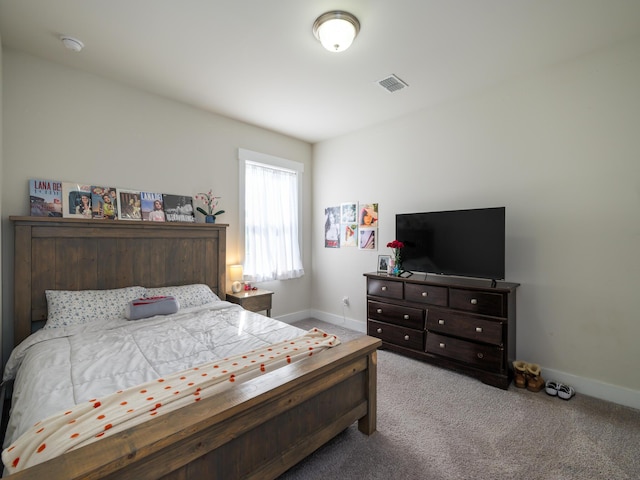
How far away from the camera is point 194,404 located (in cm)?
121

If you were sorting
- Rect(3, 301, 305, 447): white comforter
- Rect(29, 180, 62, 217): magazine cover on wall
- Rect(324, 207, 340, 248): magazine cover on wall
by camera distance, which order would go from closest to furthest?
1. Rect(3, 301, 305, 447): white comforter
2. Rect(29, 180, 62, 217): magazine cover on wall
3. Rect(324, 207, 340, 248): magazine cover on wall

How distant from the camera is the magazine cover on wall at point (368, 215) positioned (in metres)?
3.97

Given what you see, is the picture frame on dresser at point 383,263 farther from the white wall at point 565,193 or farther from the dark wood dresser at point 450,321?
the white wall at point 565,193

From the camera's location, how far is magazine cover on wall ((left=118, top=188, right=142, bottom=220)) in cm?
288

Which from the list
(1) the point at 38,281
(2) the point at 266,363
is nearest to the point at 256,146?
(1) the point at 38,281

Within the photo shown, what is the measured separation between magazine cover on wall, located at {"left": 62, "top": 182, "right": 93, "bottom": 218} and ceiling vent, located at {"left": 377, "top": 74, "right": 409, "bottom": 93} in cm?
292

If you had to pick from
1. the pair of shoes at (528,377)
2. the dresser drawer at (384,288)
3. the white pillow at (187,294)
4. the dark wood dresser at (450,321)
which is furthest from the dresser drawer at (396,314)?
the white pillow at (187,294)

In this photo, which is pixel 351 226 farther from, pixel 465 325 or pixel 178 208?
pixel 178 208

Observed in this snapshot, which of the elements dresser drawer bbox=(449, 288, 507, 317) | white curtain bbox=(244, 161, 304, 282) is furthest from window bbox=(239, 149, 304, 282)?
dresser drawer bbox=(449, 288, 507, 317)

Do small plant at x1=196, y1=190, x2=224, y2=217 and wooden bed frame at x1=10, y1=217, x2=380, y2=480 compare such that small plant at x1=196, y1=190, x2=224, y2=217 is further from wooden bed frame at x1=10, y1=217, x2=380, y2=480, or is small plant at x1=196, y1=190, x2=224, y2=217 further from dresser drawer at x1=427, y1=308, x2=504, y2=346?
dresser drawer at x1=427, y1=308, x2=504, y2=346

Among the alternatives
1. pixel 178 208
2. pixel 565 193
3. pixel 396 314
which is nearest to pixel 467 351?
pixel 396 314

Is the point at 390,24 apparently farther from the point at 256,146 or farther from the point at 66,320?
the point at 66,320

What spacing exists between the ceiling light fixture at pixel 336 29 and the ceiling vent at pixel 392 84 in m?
0.78

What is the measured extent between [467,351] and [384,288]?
991mm
